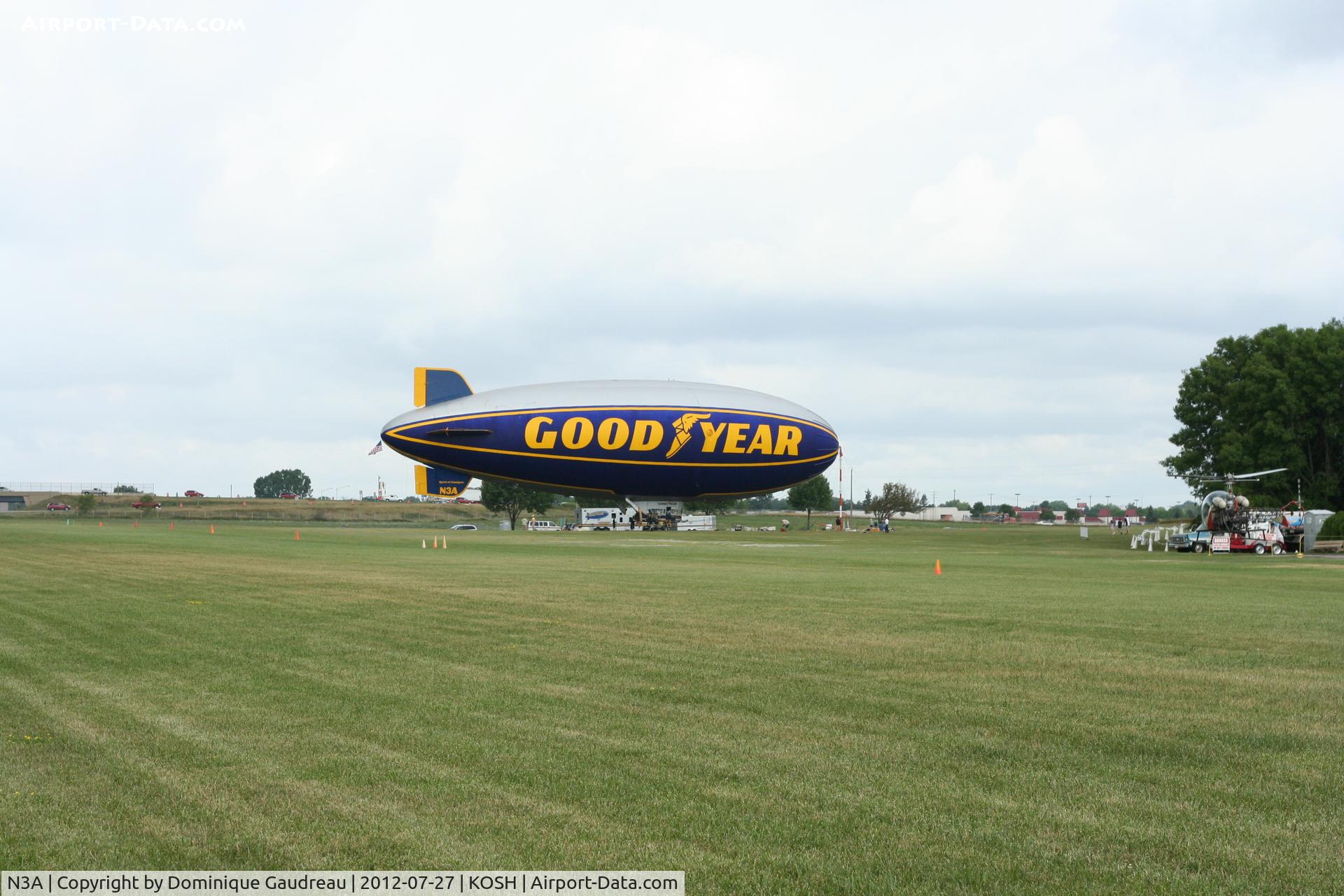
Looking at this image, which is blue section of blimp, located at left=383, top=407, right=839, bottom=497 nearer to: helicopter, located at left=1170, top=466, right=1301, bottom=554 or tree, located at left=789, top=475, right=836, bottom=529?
helicopter, located at left=1170, top=466, right=1301, bottom=554

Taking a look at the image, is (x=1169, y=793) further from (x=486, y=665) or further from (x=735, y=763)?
(x=486, y=665)

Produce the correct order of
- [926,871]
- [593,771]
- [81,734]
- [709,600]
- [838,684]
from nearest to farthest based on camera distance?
[926,871], [593,771], [81,734], [838,684], [709,600]

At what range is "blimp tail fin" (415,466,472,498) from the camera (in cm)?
7319

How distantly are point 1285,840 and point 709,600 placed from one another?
1539 centimetres

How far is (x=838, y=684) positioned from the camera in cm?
1171

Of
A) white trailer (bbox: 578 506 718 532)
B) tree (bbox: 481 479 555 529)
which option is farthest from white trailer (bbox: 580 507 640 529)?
tree (bbox: 481 479 555 529)

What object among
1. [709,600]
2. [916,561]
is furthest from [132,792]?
[916,561]

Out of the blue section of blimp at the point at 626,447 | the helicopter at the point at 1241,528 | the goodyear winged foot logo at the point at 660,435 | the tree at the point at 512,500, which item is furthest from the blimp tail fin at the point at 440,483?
the tree at the point at 512,500

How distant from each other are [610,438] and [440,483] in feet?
42.6

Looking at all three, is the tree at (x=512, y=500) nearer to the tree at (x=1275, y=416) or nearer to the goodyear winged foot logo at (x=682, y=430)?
the goodyear winged foot logo at (x=682, y=430)

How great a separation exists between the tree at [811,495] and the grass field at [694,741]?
13201cm

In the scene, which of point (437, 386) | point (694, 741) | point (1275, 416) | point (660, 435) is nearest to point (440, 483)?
point (437, 386)

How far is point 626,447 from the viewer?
70.1 metres

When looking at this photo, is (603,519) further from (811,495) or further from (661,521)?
(811,495)
